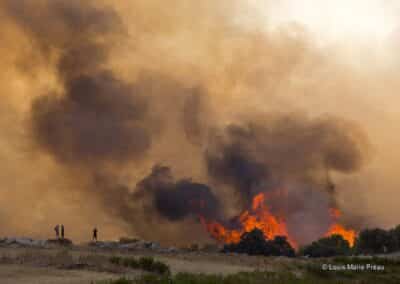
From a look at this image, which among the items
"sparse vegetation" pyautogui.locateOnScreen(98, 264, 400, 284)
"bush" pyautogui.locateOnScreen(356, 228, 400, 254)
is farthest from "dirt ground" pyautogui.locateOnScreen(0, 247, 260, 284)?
"bush" pyautogui.locateOnScreen(356, 228, 400, 254)

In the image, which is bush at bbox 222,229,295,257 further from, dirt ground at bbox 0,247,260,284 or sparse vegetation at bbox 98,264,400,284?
dirt ground at bbox 0,247,260,284

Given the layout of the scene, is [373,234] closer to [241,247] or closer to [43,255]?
[241,247]

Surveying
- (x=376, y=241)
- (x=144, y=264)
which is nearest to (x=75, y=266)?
(x=144, y=264)

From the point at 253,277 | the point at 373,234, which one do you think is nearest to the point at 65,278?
the point at 253,277

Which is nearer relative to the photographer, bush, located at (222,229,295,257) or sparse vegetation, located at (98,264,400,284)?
sparse vegetation, located at (98,264,400,284)

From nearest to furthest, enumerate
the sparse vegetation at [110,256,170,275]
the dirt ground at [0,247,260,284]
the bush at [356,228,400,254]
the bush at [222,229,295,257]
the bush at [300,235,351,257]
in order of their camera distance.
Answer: the dirt ground at [0,247,260,284]
the sparse vegetation at [110,256,170,275]
the bush at [222,229,295,257]
the bush at [300,235,351,257]
the bush at [356,228,400,254]

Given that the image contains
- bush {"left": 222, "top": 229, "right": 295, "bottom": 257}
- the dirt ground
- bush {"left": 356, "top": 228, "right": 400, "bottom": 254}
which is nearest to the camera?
the dirt ground

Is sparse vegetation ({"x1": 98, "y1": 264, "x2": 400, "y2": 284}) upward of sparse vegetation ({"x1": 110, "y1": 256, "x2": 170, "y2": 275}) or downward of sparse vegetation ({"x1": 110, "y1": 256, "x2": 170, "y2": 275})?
downward

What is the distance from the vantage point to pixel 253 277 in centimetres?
3541

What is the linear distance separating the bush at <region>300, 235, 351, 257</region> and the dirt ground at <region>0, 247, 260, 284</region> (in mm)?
30715

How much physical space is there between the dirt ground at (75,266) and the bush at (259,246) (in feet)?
69.7

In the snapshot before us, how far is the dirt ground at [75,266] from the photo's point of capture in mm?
29859

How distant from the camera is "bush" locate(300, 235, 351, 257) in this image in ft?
253

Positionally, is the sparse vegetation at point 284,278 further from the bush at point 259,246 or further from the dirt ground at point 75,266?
the bush at point 259,246
